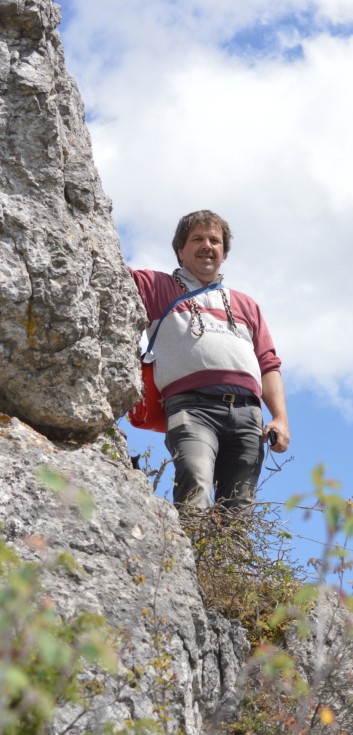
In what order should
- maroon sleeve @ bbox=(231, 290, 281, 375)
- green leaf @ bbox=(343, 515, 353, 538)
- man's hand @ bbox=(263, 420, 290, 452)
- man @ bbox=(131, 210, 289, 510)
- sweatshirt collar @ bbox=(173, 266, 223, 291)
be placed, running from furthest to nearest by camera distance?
1. maroon sleeve @ bbox=(231, 290, 281, 375)
2. sweatshirt collar @ bbox=(173, 266, 223, 291)
3. man's hand @ bbox=(263, 420, 290, 452)
4. man @ bbox=(131, 210, 289, 510)
5. green leaf @ bbox=(343, 515, 353, 538)

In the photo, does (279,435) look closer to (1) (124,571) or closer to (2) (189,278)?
(2) (189,278)

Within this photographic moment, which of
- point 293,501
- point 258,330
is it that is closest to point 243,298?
point 258,330

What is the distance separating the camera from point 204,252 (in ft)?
21.9

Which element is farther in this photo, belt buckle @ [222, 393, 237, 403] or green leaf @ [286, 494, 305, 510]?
belt buckle @ [222, 393, 237, 403]

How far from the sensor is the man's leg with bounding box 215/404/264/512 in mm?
6164

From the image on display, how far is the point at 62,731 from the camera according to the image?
10.6 feet

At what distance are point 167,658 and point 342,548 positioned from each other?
3.33 ft

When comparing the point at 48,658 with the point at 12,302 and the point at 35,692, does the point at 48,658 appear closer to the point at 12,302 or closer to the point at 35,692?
the point at 35,692

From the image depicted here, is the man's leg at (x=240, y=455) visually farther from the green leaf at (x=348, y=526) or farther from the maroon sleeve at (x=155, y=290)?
the green leaf at (x=348, y=526)

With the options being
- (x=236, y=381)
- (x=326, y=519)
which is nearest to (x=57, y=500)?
(x=326, y=519)

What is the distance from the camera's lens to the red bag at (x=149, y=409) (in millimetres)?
6270

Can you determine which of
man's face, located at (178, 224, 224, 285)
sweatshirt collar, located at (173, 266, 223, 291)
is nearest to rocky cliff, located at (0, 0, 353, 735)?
sweatshirt collar, located at (173, 266, 223, 291)

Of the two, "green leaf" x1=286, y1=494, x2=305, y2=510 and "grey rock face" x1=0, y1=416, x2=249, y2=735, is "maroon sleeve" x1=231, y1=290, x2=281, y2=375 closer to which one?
"grey rock face" x1=0, y1=416, x2=249, y2=735

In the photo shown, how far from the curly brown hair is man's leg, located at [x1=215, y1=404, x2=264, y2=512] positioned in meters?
1.30
